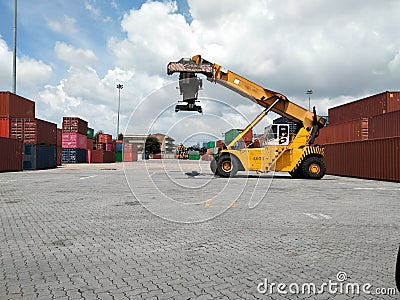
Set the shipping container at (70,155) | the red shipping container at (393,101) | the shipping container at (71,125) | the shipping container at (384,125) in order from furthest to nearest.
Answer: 1. the shipping container at (70,155)
2. the shipping container at (71,125)
3. the red shipping container at (393,101)
4. the shipping container at (384,125)

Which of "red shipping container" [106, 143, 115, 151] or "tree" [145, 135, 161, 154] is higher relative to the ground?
"red shipping container" [106, 143, 115, 151]

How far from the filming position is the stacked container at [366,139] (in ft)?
71.5

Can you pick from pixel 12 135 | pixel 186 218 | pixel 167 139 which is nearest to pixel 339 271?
pixel 186 218

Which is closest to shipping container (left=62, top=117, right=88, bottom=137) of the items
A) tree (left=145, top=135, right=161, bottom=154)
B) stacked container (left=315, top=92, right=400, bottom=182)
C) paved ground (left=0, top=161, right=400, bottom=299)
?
stacked container (left=315, top=92, right=400, bottom=182)

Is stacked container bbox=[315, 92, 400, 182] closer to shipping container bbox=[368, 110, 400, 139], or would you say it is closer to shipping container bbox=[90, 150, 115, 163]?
shipping container bbox=[368, 110, 400, 139]

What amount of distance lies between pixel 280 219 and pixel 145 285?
16.4ft

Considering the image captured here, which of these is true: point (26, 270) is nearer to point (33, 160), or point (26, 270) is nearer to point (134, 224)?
point (134, 224)

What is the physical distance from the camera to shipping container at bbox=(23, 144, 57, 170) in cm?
3341

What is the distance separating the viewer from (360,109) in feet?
93.2

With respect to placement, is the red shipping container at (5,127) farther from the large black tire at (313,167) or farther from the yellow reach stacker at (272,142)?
the large black tire at (313,167)

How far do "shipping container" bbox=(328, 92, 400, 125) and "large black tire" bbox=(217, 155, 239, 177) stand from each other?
12.8 m

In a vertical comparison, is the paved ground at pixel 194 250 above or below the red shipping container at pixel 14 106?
below

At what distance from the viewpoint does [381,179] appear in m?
22.4

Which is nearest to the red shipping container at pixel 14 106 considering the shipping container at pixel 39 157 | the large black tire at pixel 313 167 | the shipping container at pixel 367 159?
the shipping container at pixel 39 157
